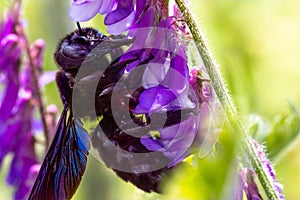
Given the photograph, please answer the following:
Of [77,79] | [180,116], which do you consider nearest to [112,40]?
[77,79]

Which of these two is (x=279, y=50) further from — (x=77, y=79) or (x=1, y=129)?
(x=77, y=79)

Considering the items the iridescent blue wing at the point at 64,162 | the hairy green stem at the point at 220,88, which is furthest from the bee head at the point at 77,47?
the hairy green stem at the point at 220,88

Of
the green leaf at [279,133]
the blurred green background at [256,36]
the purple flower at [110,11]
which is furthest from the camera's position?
the blurred green background at [256,36]

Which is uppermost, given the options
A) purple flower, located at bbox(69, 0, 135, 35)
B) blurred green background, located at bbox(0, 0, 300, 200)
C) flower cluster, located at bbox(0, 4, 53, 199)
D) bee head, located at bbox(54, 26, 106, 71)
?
purple flower, located at bbox(69, 0, 135, 35)

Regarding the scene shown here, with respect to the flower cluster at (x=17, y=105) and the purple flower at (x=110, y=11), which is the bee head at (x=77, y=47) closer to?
the purple flower at (x=110, y=11)

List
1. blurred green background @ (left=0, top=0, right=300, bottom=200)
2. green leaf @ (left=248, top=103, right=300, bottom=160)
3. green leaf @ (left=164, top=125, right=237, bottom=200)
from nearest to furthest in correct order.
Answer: green leaf @ (left=164, top=125, right=237, bottom=200)
green leaf @ (left=248, top=103, right=300, bottom=160)
blurred green background @ (left=0, top=0, right=300, bottom=200)

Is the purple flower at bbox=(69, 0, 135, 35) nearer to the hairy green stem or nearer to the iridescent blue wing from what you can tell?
the hairy green stem

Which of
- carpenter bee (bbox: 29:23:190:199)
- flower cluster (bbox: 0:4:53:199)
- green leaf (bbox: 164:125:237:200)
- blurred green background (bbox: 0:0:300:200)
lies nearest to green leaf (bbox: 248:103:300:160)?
carpenter bee (bbox: 29:23:190:199)

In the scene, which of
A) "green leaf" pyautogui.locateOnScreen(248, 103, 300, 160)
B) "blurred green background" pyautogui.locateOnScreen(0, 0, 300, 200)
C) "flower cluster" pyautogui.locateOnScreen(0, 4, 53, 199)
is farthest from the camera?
"blurred green background" pyautogui.locateOnScreen(0, 0, 300, 200)
